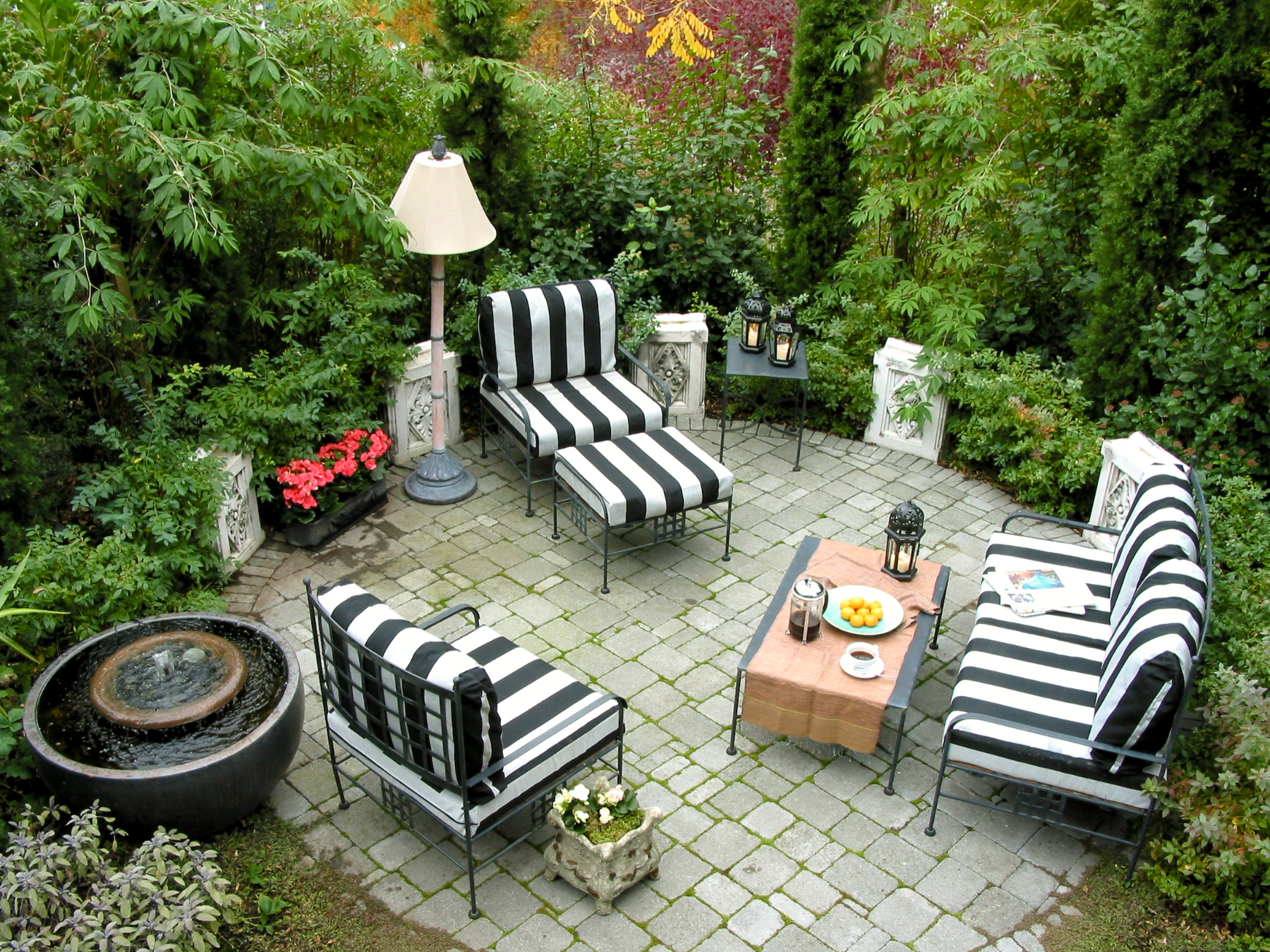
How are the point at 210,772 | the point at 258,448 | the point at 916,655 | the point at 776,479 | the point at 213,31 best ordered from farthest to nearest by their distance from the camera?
the point at 776,479, the point at 258,448, the point at 213,31, the point at 916,655, the point at 210,772

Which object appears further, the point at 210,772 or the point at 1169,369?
the point at 1169,369

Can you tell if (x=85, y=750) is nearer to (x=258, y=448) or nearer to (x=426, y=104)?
(x=258, y=448)

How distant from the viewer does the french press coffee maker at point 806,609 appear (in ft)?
15.6

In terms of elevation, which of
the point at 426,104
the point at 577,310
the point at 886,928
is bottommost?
the point at 886,928

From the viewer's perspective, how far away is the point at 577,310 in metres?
6.70

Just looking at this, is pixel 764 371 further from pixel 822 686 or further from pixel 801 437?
pixel 822 686

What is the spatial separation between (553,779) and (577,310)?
10.7ft

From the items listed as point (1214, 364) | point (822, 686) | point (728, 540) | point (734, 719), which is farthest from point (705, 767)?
point (1214, 364)

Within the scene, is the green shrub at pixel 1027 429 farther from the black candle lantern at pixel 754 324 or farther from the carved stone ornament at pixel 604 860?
the carved stone ornament at pixel 604 860

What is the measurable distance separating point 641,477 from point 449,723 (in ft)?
7.92

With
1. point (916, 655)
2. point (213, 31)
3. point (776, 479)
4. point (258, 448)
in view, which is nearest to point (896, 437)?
point (776, 479)

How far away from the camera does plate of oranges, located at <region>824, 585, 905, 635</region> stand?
485 cm

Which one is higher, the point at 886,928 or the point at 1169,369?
the point at 1169,369

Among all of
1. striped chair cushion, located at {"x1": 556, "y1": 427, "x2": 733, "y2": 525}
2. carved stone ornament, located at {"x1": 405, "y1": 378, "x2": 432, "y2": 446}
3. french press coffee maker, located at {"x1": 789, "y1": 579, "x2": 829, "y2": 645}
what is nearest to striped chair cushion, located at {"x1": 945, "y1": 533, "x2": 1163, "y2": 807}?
french press coffee maker, located at {"x1": 789, "y1": 579, "x2": 829, "y2": 645}
